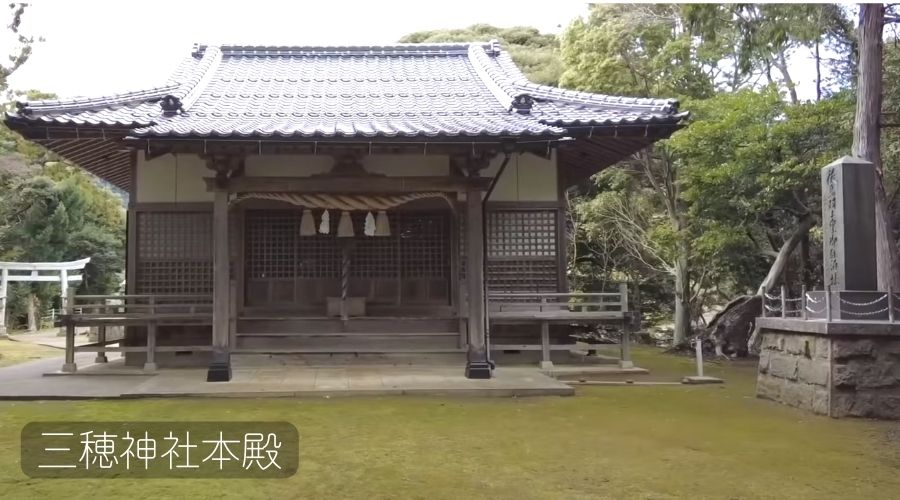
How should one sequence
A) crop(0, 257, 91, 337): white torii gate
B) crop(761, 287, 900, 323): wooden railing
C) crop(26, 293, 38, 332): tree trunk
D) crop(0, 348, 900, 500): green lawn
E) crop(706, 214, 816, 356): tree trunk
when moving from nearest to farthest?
1. crop(0, 348, 900, 500): green lawn
2. crop(761, 287, 900, 323): wooden railing
3. crop(706, 214, 816, 356): tree trunk
4. crop(0, 257, 91, 337): white torii gate
5. crop(26, 293, 38, 332): tree trunk

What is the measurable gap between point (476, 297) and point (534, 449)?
12.4 ft

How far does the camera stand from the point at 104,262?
30078 millimetres

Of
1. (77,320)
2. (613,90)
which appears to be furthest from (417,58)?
(77,320)

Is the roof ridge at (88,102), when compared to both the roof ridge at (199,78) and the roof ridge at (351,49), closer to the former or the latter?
the roof ridge at (199,78)

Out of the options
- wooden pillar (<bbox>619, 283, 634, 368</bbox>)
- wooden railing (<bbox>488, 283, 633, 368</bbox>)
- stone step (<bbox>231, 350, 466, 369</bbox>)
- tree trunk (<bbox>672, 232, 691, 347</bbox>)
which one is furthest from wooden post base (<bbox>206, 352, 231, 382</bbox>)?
tree trunk (<bbox>672, 232, 691, 347</bbox>)

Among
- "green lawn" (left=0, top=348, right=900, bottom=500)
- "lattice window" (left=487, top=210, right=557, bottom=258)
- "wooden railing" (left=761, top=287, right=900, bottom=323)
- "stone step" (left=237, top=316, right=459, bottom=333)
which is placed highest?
"lattice window" (left=487, top=210, right=557, bottom=258)

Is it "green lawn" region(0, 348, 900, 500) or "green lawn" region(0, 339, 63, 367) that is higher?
"green lawn" region(0, 348, 900, 500)

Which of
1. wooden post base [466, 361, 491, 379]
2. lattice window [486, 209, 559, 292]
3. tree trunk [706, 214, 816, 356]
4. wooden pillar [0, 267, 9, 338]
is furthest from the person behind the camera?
wooden pillar [0, 267, 9, 338]

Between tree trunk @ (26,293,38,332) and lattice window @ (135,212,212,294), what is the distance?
18326 mm

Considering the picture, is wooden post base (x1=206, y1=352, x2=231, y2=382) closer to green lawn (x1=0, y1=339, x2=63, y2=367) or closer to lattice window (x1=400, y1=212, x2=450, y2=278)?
lattice window (x1=400, y1=212, x2=450, y2=278)

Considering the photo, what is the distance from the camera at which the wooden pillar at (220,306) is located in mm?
9172

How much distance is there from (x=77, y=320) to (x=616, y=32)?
537 inches

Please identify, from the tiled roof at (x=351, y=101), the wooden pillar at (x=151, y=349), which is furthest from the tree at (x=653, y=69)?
the wooden pillar at (x=151, y=349)

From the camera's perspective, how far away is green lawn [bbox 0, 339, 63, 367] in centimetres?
1400
